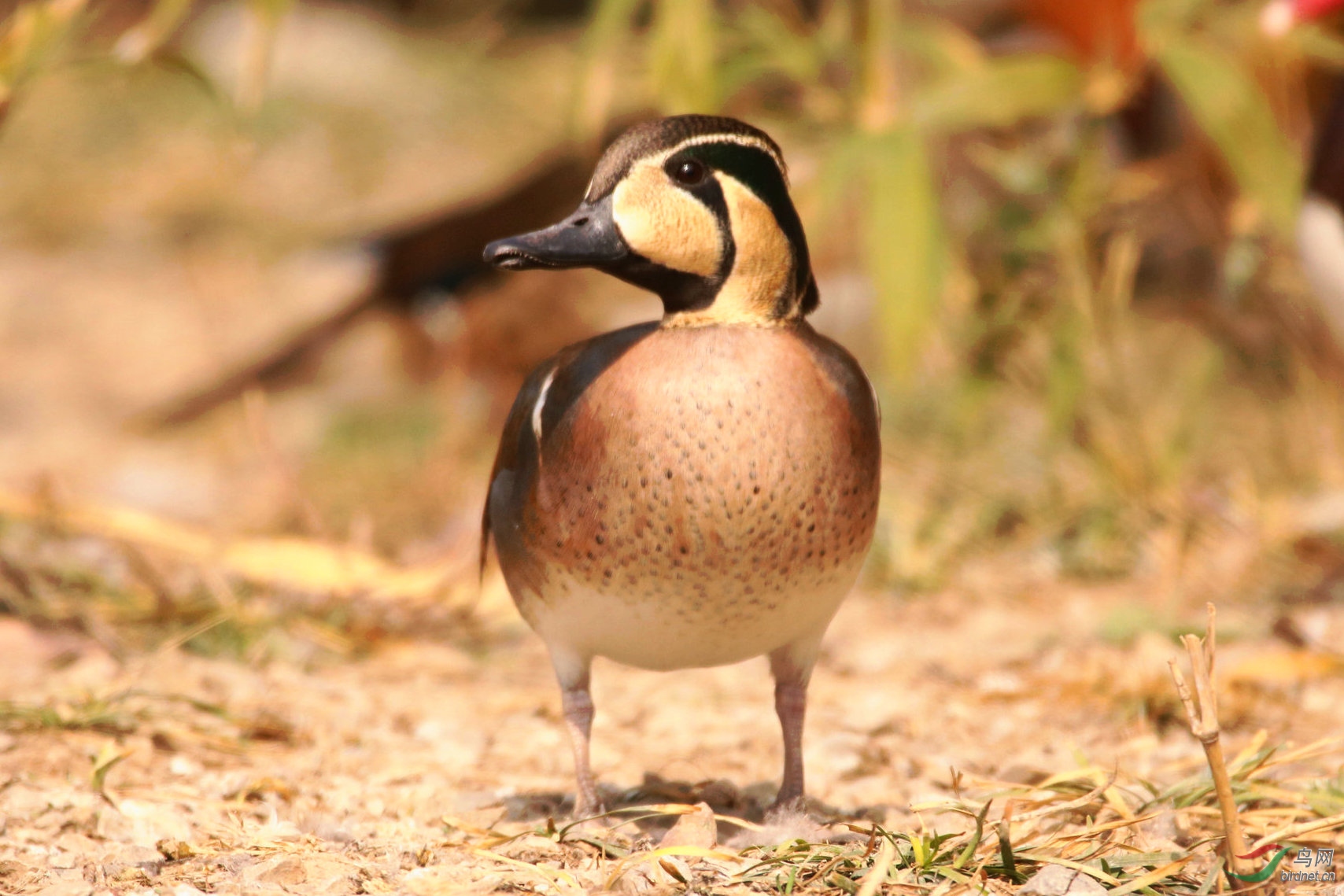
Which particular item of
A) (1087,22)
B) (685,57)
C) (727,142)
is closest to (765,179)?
(727,142)

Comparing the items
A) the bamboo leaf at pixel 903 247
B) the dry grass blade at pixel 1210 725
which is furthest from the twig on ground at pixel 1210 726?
the bamboo leaf at pixel 903 247

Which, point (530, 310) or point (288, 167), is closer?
point (530, 310)

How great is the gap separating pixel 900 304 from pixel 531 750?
146 cm

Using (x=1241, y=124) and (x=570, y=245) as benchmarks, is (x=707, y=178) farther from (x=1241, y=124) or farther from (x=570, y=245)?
(x=1241, y=124)

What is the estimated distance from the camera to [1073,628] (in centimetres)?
360

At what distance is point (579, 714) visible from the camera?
231cm

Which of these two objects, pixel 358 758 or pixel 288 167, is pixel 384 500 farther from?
pixel 288 167

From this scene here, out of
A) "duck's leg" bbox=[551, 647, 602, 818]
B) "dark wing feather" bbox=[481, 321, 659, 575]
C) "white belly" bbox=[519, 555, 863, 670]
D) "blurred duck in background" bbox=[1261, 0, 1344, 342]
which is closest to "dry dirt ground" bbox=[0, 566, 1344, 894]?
"duck's leg" bbox=[551, 647, 602, 818]

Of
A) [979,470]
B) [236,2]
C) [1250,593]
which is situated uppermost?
[236,2]

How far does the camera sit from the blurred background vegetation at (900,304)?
379 centimetres

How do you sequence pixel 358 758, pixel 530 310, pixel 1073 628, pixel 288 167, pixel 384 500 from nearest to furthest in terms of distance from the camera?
1. pixel 358 758
2. pixel 1073 628
3. pixel 384 500
4. pixel 530 310
5. pixel 288 167

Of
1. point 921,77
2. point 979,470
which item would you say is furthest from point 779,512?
point 921,77

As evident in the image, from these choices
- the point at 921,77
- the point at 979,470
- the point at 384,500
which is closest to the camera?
the point at 979,470

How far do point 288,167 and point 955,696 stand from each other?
6683 millimetres
